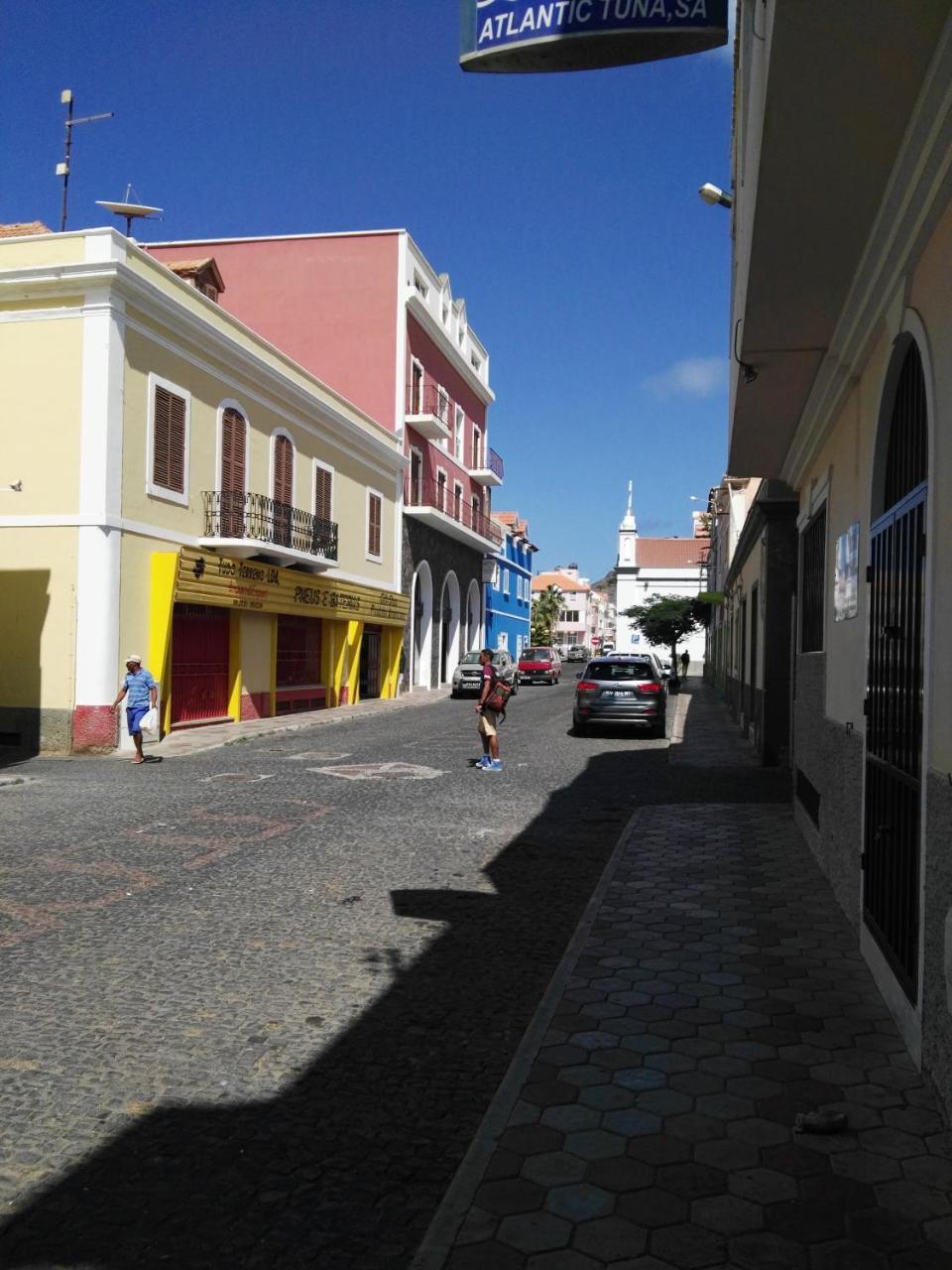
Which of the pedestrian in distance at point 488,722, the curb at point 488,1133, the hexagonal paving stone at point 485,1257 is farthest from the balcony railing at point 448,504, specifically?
the hexagonal paving stone at point 485,1257

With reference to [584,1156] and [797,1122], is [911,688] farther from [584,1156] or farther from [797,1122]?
[584,1156]

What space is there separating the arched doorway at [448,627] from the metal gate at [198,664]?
1783cm

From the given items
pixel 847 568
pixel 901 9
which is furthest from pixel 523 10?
pixel 847 568

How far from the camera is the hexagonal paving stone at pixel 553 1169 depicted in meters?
3.18

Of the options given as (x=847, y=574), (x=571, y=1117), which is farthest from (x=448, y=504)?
(x=571, y=1117)

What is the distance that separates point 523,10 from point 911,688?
3068 mm

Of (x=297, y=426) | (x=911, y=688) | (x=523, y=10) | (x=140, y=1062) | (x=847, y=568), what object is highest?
(x=297, y=426)

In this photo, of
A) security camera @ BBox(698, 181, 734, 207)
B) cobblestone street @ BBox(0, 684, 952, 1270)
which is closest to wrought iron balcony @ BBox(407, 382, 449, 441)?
security camera @ BBox(698, 181, 734, 207)

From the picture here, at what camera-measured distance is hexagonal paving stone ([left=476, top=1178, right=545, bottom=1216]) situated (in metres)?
3.01

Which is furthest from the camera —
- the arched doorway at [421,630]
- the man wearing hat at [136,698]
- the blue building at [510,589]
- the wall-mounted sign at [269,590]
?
the blue building at [510,589]

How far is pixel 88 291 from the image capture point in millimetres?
16469

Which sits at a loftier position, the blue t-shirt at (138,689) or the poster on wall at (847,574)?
the poster on wall at (847,574)

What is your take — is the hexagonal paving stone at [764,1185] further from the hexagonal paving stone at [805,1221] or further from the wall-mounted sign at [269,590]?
the wall-mounted sign at [269,590]

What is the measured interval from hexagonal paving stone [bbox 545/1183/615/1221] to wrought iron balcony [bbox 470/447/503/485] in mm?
39620
